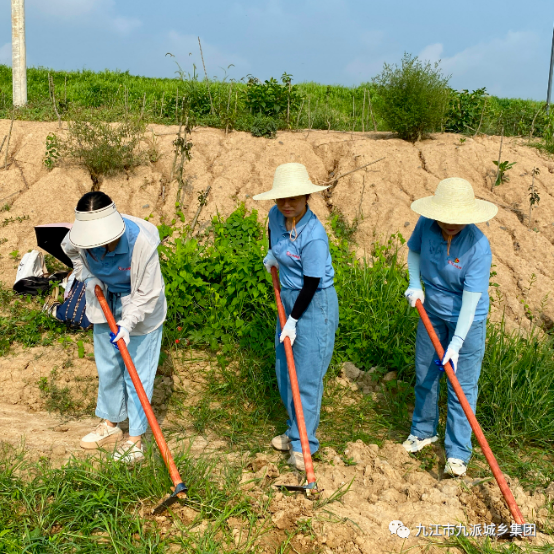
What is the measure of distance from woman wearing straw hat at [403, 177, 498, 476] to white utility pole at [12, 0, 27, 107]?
7510 mm

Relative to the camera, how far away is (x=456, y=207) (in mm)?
3141

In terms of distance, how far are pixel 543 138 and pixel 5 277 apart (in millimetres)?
8003

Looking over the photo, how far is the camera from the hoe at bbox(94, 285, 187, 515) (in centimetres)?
286

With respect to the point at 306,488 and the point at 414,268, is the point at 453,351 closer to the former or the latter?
the point at 414,268

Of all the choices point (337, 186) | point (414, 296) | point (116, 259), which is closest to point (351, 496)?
point (414, 296)

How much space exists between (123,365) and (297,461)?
4.02 ft

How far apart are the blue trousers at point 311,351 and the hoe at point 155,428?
83 cm

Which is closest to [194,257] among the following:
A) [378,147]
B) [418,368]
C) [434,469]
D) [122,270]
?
[122,270]

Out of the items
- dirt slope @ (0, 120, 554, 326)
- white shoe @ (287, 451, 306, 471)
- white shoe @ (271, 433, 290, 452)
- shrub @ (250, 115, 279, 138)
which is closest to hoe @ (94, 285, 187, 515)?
white shoe @ (287, 451, 306, 471)

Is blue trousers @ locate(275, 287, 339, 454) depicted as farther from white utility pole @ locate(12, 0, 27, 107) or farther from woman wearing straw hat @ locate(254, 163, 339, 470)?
white utility pole @ locate(12, 0, 27, 107)

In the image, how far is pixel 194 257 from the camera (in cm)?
506

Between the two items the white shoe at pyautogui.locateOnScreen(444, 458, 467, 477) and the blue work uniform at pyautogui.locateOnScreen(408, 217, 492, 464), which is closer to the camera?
the blue work uniform at pyautogui.locateOnScreen(408, 217, 492, 464)

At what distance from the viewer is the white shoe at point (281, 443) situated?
372 centimetres

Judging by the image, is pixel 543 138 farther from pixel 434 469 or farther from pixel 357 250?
pixel 434 469
